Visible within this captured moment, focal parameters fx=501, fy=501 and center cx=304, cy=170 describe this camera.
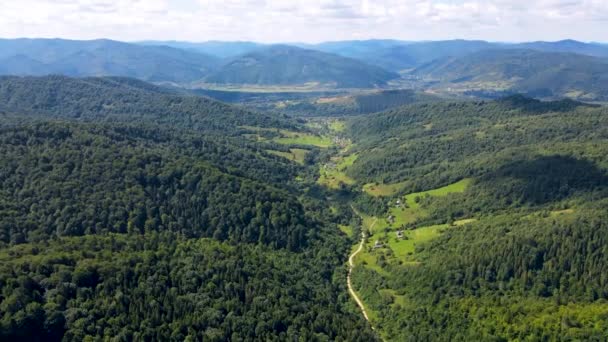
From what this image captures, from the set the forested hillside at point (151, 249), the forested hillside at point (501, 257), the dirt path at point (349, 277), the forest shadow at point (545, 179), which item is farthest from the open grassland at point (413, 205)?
the forested hillside at point (151, 249)

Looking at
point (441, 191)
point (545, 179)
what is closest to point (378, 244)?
point (441, 191)

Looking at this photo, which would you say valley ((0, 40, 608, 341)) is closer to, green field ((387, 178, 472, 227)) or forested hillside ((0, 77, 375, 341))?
forested hillside ((0, 77, 375, 341))

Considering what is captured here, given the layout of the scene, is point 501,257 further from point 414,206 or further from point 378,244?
→ point 414,206

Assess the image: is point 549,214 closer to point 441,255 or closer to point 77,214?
point 441,255

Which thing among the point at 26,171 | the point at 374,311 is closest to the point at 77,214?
A: the point at 26,171

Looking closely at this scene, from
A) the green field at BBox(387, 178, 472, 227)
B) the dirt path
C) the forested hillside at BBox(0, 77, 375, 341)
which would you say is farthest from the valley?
the green field at BBox(387, 178, 472, 227)

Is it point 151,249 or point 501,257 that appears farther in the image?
point 501,257
